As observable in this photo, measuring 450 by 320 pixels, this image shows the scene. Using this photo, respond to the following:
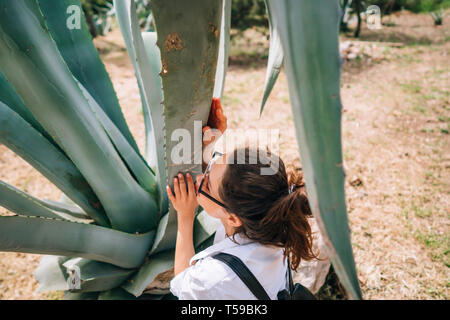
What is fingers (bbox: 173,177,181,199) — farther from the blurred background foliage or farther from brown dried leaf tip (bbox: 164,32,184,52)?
the blurred background foliage

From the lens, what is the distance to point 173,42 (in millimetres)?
705

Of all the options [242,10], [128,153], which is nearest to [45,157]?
[128,153]

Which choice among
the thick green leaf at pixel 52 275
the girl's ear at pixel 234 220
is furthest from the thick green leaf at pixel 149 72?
the thick green leaf at pixel 52 275

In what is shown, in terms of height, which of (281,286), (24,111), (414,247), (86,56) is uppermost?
(86,56)

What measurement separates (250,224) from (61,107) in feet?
2.21

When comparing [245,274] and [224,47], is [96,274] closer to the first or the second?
[245,274]

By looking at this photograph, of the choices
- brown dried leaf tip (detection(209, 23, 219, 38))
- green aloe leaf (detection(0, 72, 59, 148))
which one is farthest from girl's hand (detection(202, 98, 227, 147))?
green aloe leaf (detection(0, 72, 59, 148))

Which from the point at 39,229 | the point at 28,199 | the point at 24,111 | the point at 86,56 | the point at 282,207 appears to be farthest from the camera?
the point at 86,56

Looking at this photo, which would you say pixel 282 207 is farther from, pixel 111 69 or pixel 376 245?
pixel 111 69

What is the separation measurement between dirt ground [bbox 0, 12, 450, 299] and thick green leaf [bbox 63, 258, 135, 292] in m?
0.64

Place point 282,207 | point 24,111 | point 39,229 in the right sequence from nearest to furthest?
point 282,207, point 39,229, point 24,111
